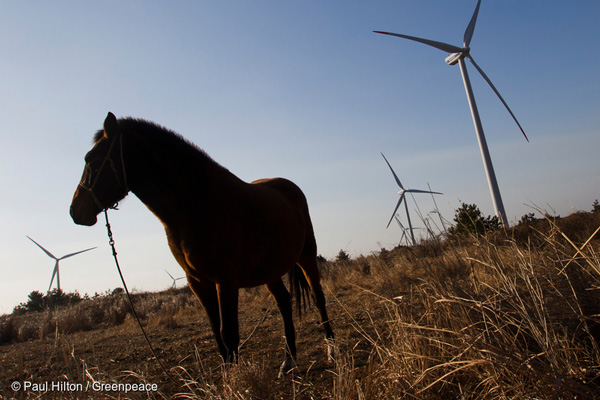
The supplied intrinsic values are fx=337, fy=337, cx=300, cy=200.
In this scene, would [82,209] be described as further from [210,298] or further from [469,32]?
[469,32]

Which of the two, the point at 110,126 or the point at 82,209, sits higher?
the point at 110,126

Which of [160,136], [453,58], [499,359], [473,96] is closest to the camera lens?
[499,359]

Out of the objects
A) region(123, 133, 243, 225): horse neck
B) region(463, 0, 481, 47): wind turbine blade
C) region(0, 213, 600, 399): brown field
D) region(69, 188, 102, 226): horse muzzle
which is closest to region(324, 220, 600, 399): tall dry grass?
region(0, 213, 600, 399): brown field

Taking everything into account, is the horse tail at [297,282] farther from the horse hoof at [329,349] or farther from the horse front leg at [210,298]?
the horse front leg at [210,298]

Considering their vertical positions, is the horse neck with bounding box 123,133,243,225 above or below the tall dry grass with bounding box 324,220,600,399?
above

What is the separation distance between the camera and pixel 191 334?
677 centimetres

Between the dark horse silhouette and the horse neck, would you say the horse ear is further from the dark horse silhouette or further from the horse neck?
the horse neck

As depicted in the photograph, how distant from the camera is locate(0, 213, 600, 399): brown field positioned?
1.77 metres

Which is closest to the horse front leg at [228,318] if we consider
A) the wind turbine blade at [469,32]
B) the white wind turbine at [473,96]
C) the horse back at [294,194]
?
the horse back at [294,194]

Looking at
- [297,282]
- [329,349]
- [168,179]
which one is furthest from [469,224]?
[168,179]

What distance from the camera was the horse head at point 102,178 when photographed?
11.3 feet

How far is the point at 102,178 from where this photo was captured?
3.45 meters

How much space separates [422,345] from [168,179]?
2738mm

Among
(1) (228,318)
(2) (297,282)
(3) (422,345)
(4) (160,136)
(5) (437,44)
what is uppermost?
(5) (437,44)
